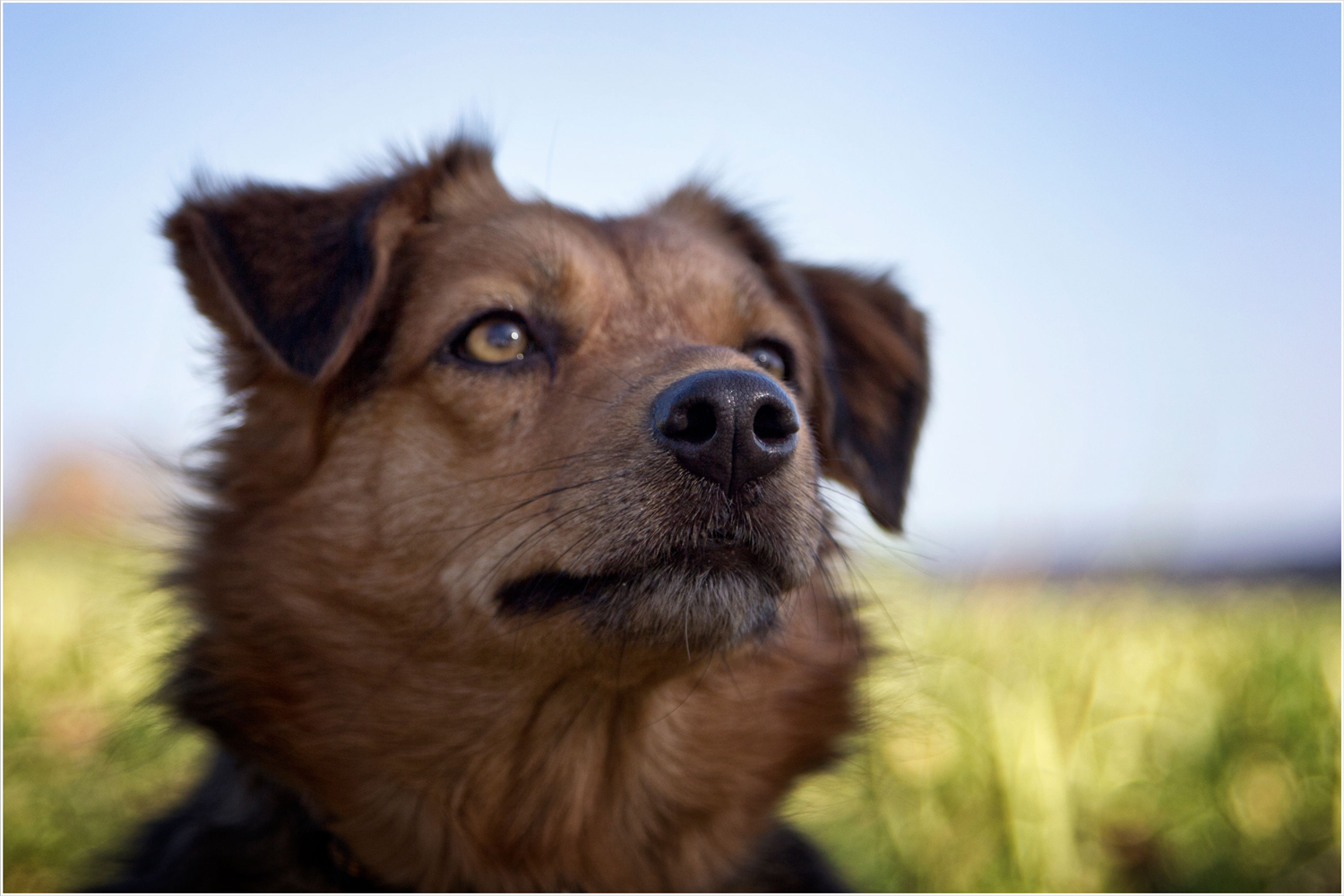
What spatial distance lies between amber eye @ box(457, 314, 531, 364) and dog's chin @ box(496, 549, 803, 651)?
2.28 ft

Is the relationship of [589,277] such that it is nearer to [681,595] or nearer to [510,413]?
[510,413]

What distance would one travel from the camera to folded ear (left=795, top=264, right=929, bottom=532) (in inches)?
135

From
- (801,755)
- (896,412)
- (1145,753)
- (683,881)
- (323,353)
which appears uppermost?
(323,353)

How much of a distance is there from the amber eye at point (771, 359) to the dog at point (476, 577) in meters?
0.02

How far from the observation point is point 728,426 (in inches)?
79.4

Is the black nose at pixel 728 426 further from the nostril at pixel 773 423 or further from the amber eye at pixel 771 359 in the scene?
the amber eye at pixel 771 359

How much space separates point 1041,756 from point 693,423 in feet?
10.1

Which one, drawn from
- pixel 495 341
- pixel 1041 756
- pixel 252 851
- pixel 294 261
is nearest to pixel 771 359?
pixel 495 341

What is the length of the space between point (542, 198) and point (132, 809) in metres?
3.78

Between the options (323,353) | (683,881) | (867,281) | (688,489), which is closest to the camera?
(688,489)

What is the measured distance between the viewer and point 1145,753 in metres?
4.58

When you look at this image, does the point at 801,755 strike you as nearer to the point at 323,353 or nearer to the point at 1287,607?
the point at 323,353

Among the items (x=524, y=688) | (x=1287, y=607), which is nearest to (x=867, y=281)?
(x=524, y=688)

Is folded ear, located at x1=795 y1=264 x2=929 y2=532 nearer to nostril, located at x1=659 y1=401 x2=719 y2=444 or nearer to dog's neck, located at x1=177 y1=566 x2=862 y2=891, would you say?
dog's neck, located at x1=177 y1=566 x2=862 y2=891
